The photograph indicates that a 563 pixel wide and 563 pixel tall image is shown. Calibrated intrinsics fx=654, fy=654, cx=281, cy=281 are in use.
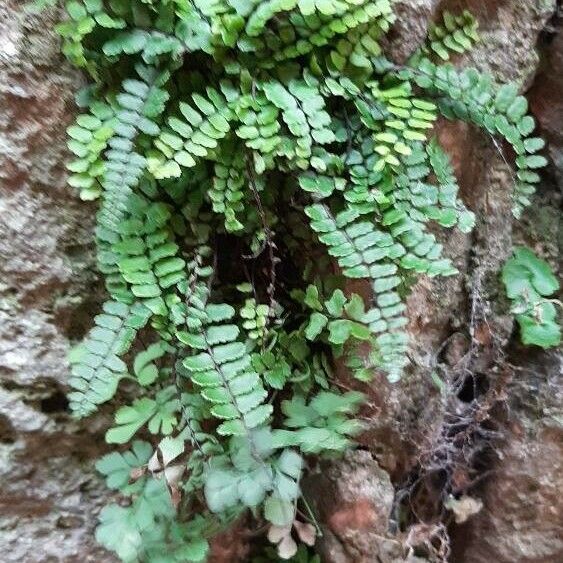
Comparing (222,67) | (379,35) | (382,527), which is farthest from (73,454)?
(379,35)

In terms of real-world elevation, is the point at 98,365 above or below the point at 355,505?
above

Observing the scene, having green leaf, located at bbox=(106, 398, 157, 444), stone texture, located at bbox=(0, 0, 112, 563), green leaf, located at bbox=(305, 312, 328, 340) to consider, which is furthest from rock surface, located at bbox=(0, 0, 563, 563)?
green leaf, located at bbox=(305, 312, 328, 340)

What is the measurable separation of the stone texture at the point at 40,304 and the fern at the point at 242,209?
84 millimetres

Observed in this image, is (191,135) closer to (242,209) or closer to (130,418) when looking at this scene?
(242,209)

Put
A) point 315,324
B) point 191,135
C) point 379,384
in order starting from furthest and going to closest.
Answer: point 379,384 → point 315,324 → point 191,135

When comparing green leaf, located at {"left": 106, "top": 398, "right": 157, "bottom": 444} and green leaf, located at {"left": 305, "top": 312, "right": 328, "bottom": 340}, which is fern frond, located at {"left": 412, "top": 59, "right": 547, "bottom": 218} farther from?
green leaf, located at {"left": 106, "top": 398, "right": 157, "bottom": 444}

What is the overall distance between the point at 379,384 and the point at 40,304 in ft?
2.58

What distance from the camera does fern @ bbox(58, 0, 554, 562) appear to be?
1244 mm

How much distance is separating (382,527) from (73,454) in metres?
0.75

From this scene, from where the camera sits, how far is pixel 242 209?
1335 mm

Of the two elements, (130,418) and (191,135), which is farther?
(130,418)

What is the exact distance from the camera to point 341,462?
1589mm

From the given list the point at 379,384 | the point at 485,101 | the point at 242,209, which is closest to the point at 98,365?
the point at 242,209

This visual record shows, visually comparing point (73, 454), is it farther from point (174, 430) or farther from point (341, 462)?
point (341, 462)
